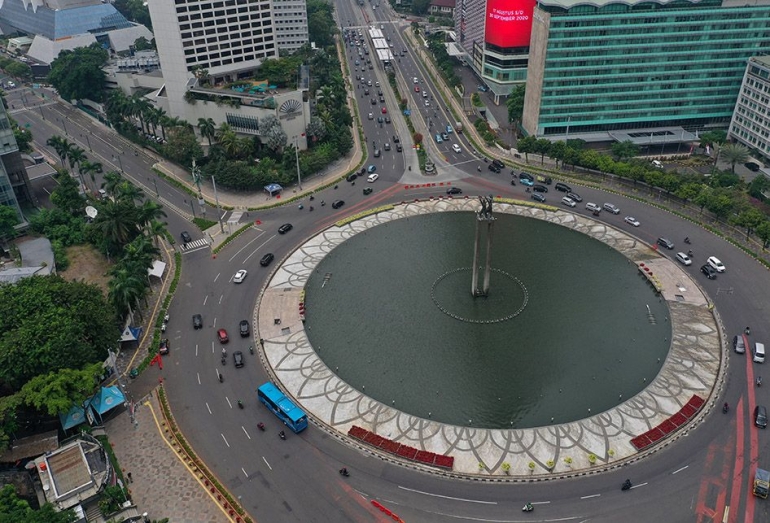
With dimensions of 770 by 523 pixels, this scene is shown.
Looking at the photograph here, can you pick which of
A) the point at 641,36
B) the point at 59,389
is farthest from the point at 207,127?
the point at 641,36

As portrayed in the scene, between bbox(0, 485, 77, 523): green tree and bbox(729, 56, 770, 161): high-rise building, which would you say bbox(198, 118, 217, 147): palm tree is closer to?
bbox(0, 485, 77, 523): green tree

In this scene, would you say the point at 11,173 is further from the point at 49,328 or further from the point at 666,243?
the point at 666,243

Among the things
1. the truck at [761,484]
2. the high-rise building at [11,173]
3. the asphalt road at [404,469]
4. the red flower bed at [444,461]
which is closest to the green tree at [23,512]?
the asphalt road at [404,469]

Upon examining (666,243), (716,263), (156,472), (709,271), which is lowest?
(156,472)

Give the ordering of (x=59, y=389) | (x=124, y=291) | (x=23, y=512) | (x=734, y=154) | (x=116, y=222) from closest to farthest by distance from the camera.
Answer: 1. (x=23, y=512)
2. (x=59, y=389)
3. (x=124, y=291)
4. (x=116, y=222)
5. (x=734, y=154)

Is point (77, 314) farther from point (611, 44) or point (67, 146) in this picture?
point (611, 44)

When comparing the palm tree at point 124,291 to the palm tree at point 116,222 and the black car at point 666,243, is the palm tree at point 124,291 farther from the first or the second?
the black car at point 666,243

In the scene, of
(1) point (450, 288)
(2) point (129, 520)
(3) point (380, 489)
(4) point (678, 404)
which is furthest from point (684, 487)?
(2) point (129, 520)
